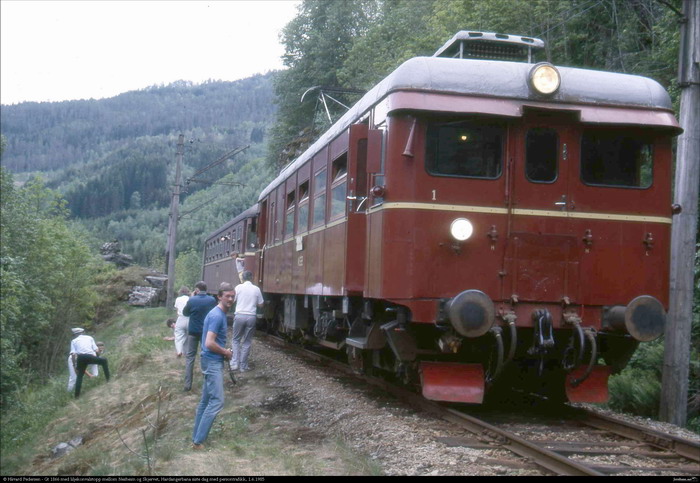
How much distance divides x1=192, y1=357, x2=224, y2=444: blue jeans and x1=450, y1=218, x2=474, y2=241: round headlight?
2644mm

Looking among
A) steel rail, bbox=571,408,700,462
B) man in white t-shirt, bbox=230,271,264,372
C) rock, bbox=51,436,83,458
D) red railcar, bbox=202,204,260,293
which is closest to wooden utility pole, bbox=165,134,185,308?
red railcar, bbox=202,204,260,293

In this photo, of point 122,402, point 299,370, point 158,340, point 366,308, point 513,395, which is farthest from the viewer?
point 158,340

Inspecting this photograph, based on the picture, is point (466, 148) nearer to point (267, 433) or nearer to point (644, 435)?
point (644, 435)

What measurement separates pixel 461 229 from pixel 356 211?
4.96 ft

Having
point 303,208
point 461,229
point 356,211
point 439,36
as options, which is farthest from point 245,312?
point 439,36

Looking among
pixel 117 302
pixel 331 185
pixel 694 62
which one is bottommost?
pixel 117 302

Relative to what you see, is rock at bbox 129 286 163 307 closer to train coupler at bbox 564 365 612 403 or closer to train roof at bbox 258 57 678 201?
train roof at bbox 258 57 678 201

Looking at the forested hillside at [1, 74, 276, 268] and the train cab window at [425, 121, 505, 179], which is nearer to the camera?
the train cab window at [425, 121, 505, 179]

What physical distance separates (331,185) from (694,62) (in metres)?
4.49

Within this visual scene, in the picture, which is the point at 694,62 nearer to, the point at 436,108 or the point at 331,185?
the point at 436,108

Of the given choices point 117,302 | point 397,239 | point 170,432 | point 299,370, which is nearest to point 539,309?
point 397,239

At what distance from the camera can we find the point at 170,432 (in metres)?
9.16

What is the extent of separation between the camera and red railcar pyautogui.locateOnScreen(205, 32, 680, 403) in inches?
300

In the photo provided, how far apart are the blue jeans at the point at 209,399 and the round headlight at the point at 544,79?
4.16 metres
